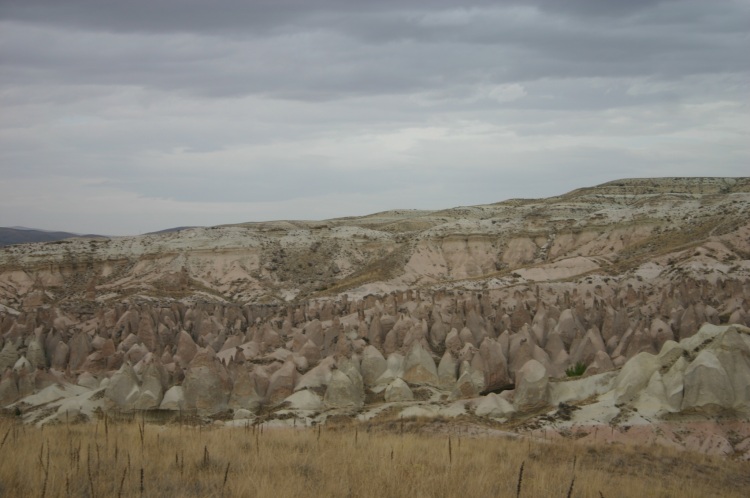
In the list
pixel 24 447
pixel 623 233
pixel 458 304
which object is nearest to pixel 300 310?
pixel 458 304

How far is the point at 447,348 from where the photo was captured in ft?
76.4

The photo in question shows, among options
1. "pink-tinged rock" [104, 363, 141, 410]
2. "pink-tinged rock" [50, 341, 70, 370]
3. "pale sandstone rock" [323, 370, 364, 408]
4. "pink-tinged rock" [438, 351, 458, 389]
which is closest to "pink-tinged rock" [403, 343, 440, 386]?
"pink-tinged rock" [438, 351, 458, 389]

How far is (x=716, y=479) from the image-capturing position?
10648 millimetres

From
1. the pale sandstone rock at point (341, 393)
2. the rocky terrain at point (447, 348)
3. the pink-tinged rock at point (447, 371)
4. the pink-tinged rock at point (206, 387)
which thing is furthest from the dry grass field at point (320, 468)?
the pink-tinged rock at point (447, 371)

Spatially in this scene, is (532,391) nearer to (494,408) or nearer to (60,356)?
(494,408)

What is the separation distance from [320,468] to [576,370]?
1476 centimetres

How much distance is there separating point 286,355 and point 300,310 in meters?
9.85

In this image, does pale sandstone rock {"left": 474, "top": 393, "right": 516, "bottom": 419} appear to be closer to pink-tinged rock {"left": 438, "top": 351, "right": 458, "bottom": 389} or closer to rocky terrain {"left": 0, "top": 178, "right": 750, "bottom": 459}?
rocky terrain {"left": 0, "top": 178, "right": 750, "bottom": 459}

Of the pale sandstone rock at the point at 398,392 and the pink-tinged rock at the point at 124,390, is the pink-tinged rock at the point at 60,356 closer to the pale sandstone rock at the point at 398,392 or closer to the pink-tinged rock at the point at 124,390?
the pink-tinged rock at the point at 124,390

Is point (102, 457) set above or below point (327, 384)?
above

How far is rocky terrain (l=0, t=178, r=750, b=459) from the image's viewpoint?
15.2 meters

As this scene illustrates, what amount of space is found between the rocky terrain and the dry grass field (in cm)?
304

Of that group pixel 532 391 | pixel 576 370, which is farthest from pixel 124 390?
pixel 576 370

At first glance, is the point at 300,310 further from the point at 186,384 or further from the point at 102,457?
the point at 102,457
